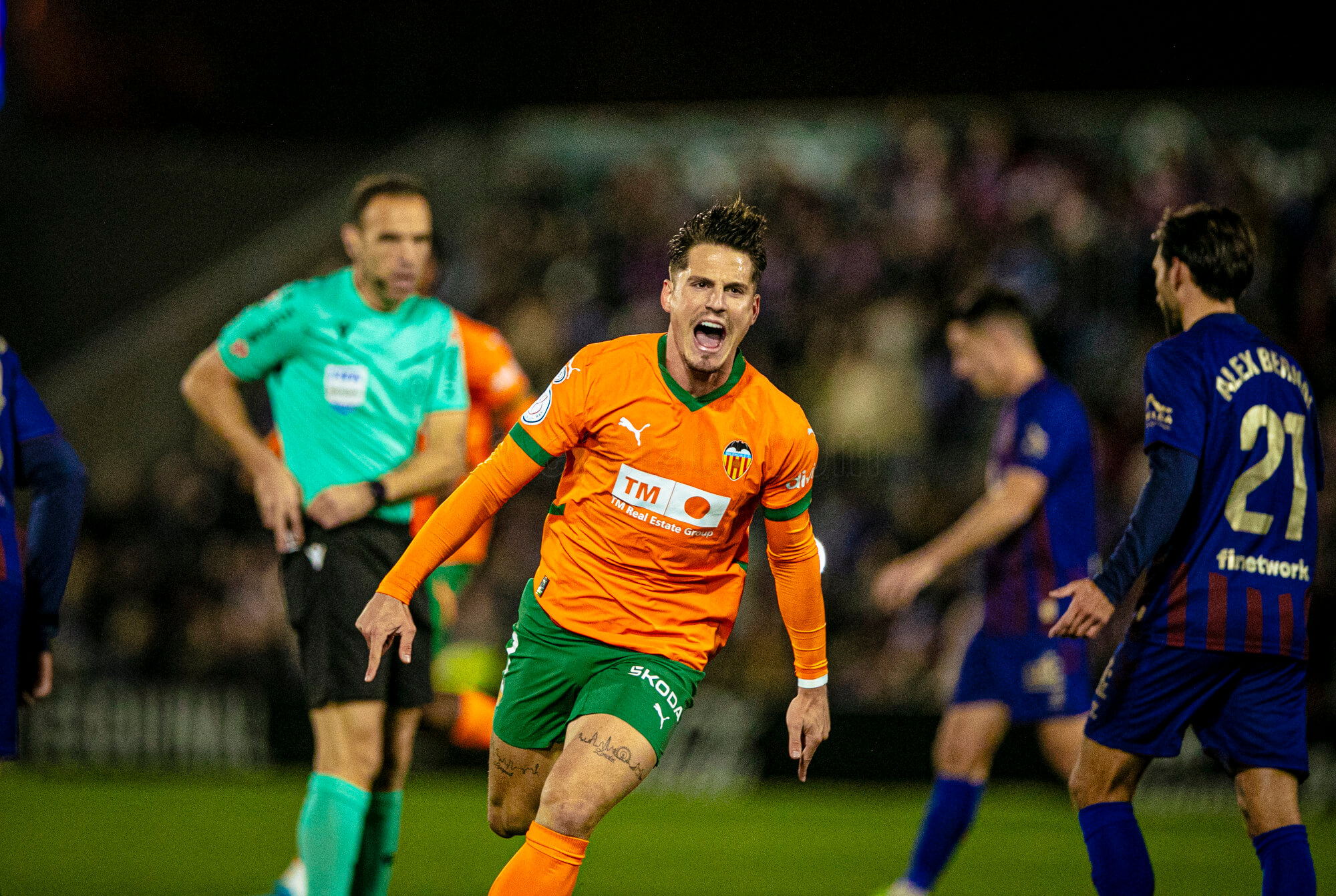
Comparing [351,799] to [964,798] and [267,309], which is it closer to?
[267,309]

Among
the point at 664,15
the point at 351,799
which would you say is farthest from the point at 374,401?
the point at 664,15

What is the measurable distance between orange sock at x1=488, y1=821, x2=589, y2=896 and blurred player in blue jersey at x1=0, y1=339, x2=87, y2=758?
1706 mm

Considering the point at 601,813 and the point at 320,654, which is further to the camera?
the point at 320,654

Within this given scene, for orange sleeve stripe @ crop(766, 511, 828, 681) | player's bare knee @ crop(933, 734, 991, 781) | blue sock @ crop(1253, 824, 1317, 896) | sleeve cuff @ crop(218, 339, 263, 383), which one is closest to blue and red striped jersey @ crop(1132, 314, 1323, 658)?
blue sock @ crop(1253, 824, 1317, 896)

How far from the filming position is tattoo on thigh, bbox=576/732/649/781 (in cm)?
394

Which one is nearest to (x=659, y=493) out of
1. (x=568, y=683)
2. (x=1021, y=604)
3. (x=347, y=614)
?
(x=568, y=683)

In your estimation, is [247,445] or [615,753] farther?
[247,445]

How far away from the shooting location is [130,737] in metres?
11.1

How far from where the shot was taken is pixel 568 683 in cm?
427

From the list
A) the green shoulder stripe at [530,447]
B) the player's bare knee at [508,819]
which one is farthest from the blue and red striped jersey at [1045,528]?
the green shoulder stripe at [530,447]

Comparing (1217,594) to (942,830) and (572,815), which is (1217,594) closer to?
(942,830)

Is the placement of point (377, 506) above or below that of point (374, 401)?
below

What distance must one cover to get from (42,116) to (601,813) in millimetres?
14799

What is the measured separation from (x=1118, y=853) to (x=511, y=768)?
189 centimetres
